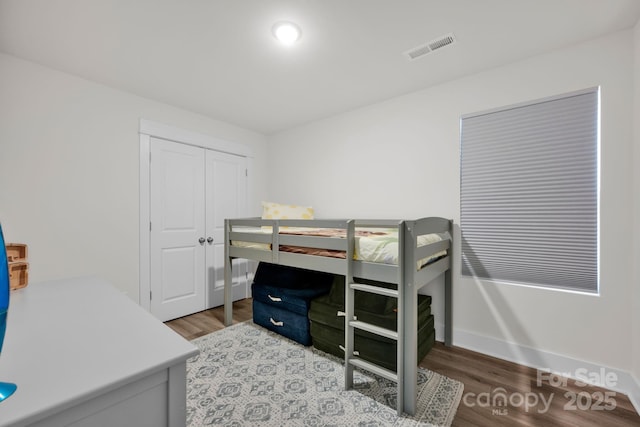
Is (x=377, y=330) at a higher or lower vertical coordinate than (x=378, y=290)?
lower

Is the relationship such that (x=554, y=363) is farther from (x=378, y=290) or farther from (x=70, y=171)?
(x=70, y=171)

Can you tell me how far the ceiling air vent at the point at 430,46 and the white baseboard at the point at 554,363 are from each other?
227 centimetres

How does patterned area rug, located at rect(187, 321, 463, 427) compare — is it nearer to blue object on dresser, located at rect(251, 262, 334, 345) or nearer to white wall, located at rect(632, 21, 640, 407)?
blue object on dresser, located at rect(251, 262, 334, 345)

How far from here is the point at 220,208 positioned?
3.44m

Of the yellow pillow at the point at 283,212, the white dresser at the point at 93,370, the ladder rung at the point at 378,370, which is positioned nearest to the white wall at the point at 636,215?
the ladder rung at the point at 378,370

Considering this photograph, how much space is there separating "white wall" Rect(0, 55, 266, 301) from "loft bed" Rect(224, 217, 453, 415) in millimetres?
1327

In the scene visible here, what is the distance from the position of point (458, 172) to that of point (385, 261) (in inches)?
48.4

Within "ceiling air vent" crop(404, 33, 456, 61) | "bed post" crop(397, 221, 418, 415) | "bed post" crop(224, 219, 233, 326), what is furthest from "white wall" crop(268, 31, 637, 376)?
"bed post" crop(224, 219, 233, 326)

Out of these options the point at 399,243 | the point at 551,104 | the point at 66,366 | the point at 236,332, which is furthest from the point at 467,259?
the point at 66,366

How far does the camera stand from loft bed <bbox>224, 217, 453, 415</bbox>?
159cm

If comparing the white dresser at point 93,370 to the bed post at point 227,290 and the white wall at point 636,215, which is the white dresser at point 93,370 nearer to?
the bed post at point 227,290

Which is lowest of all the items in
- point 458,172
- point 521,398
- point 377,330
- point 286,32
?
point 521,398

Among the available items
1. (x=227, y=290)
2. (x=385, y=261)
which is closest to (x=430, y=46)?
(x=385, y=261)

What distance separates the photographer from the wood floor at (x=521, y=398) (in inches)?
60.4
